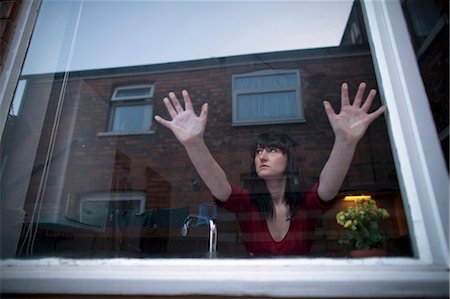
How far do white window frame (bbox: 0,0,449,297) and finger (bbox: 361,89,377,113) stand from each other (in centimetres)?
23

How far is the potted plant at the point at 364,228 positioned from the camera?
905 mm

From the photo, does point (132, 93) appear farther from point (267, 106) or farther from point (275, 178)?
point (275, 178)

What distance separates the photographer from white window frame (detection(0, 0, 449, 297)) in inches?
28.3

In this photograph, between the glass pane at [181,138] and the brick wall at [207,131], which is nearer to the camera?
the glass pane at [181,138]

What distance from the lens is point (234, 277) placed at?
0.77 meters

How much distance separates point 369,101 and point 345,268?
2.59 ft

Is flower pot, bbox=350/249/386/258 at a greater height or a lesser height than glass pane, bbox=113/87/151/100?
lesser

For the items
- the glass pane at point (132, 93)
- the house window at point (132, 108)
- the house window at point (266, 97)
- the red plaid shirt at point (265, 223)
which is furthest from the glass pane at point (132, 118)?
the red plaid shirt at point (265, 223)

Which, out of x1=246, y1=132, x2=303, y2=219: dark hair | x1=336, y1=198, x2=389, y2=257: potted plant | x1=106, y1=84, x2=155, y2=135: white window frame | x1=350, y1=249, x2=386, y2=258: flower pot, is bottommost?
x1=350, y1=249, x2=386, y2=258: flower pot

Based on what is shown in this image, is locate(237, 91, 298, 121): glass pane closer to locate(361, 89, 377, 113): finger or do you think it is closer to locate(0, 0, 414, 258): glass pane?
locate(0, 0, 414, 258): glass pane

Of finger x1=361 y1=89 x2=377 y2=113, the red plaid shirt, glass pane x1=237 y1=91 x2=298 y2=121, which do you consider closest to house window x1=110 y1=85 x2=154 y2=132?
glass pane x1=237 y1=91 x2=298 y2=121

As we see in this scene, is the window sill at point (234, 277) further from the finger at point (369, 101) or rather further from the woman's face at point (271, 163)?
the woman's face at point (271, 163)

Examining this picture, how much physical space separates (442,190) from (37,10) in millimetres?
1628

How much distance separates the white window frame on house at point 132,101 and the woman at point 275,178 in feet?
14.7
